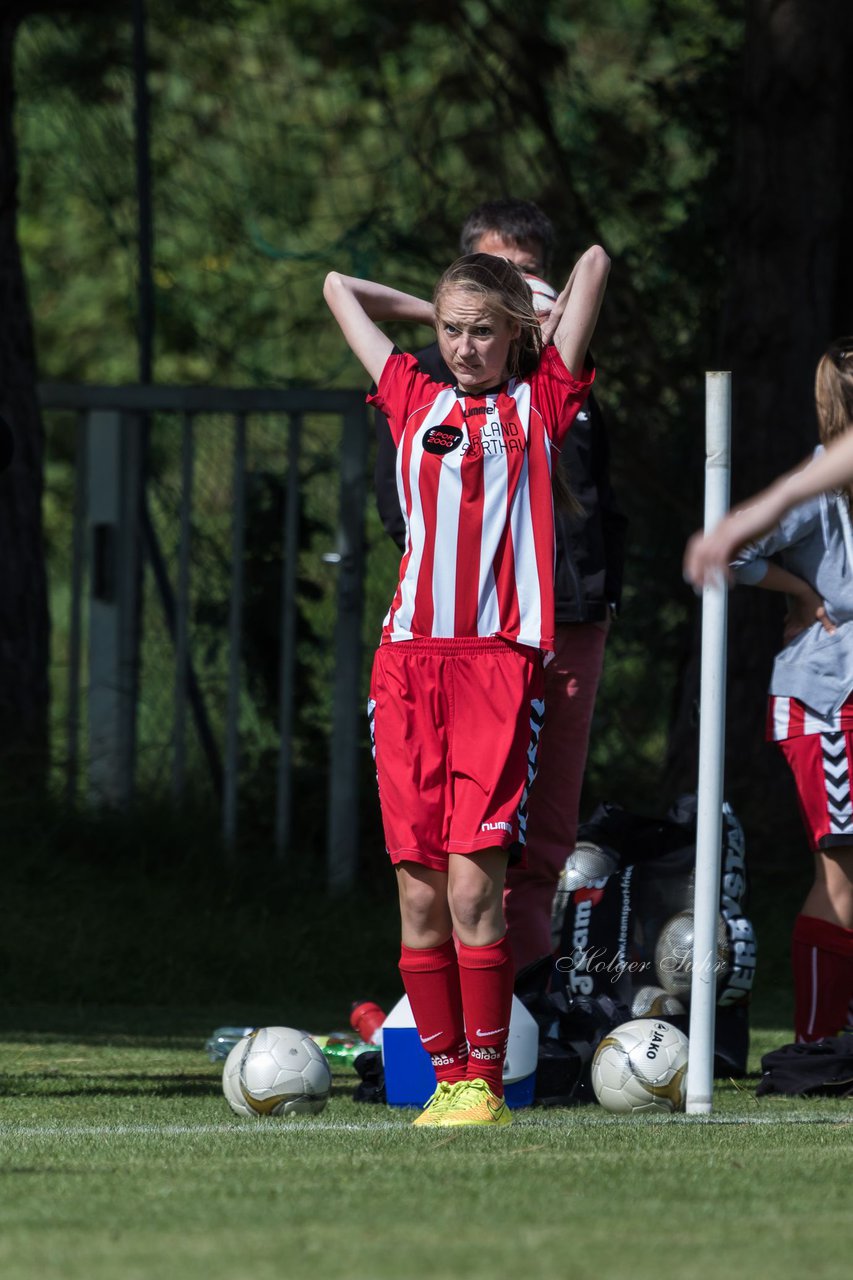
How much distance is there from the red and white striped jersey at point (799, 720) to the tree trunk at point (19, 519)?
13.9 feet

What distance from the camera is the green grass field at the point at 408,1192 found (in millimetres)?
2443

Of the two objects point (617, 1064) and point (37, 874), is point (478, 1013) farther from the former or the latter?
point (37, 874)

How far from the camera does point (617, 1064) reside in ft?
13.6

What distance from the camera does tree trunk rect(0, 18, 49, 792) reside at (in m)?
8.38

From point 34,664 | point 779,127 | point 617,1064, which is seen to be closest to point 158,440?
point 34,664

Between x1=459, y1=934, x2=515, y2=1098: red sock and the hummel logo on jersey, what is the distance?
962 millimetres

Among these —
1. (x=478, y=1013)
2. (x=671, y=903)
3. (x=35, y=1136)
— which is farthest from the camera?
(x=671, y=903)

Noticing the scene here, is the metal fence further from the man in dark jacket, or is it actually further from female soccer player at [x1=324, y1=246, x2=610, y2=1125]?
female soccer player at [x1=324, y1=246, x2=610, y2=1125]

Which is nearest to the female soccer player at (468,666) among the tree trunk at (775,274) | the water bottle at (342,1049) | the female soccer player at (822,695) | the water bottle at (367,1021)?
the female soccer player at (822,695)

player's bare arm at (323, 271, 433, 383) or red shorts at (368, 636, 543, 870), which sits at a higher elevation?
player's bare arm at (323, 271, 433, 383)

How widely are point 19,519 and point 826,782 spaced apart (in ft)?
15.3

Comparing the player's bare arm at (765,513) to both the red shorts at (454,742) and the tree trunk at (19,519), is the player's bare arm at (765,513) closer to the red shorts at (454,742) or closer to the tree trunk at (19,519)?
the red shorts at (454,742)

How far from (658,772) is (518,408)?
506 centimetres

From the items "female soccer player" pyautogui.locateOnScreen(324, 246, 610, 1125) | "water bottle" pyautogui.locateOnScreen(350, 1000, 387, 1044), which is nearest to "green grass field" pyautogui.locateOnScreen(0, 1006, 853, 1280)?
"female soccer player" pyautogui.locateOnScreen(324, 246, 610, 1125)
